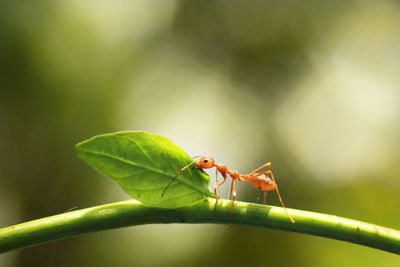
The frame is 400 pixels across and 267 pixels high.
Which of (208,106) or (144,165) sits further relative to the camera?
(208,106)

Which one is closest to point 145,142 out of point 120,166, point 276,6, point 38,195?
point 120,166

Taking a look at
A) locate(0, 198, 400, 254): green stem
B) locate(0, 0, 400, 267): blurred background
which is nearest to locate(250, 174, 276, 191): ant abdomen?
locate(0, 198, 400, 254): green stem

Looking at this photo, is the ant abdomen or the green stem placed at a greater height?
the ant abdomen

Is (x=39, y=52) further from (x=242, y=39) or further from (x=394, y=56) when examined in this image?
(x=394, y=56)

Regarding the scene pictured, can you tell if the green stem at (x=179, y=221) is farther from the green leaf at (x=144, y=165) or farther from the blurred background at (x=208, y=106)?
the blurred background at (x=208, y=106)

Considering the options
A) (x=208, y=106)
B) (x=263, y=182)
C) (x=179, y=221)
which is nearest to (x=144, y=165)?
(x=179, y=221)

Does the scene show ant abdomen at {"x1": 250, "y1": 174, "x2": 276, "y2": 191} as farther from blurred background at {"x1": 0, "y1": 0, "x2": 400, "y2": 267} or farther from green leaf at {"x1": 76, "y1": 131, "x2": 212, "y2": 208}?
blurred background at {"x1": 0, "y1": 0, "x2": 400, "y2": 267}

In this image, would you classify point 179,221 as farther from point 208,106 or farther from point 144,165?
point 208,106
